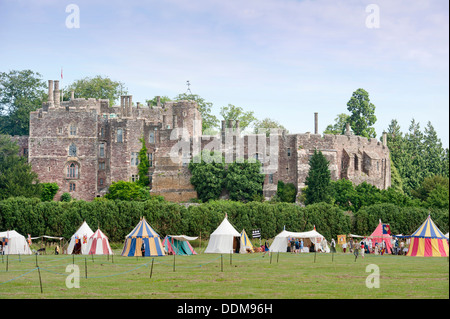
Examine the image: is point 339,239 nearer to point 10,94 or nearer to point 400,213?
point 400,213

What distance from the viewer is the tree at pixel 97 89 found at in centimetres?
10931

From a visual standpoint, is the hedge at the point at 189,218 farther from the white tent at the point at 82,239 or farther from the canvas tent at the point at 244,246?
the canvas tent at the point at 244,246

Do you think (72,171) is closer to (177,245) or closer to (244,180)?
(244,180)

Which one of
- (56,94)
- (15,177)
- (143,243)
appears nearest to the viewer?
(143,243)

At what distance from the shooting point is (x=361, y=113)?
99.9 metres

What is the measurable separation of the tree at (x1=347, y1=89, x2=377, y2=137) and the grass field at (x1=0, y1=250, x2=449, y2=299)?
5510 cm

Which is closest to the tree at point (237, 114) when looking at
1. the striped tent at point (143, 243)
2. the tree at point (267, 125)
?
the tree at point (267, 125)

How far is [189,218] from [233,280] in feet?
117

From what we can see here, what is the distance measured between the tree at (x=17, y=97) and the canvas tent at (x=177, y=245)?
173 feet

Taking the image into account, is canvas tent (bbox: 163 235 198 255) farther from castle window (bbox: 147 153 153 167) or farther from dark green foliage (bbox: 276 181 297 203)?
castle window (bbox: 147 153 153 167)

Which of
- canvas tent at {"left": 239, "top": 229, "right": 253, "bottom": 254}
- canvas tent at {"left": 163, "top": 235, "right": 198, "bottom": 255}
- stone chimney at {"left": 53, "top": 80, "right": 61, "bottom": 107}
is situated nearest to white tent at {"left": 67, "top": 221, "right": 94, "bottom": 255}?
canvas tent at {"left": 163, "top": 235, "right": 198, "bottom": 255}

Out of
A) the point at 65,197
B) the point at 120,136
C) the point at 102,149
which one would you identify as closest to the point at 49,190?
the point at 65,197

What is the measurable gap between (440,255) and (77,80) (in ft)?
241
